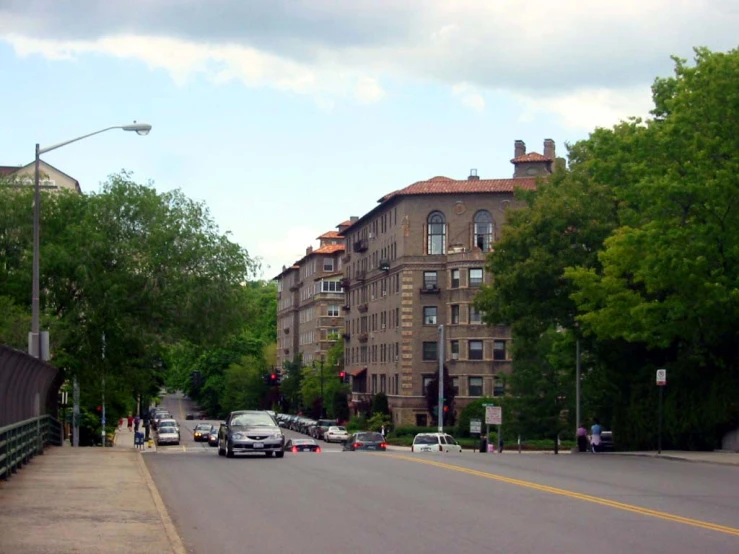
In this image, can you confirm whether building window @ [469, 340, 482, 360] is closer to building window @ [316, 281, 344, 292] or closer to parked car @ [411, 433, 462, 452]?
parked car @ [411, 433, 462, 452]

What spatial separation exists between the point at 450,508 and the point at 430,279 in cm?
7682

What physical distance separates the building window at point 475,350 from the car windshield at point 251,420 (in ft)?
186

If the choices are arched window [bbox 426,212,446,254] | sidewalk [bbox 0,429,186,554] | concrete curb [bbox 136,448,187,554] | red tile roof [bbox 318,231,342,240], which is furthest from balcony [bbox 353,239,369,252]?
concrete curb [bbox 136,448,187,554]

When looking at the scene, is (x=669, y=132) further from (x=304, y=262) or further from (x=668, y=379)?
(x=304, y=262)

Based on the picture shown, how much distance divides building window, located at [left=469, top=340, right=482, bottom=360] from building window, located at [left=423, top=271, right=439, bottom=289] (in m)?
6.60

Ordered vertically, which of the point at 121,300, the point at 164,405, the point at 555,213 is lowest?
the point at 164,405

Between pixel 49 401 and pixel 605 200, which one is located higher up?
pixel 605 200

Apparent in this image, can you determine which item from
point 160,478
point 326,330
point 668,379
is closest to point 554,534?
point 160,478

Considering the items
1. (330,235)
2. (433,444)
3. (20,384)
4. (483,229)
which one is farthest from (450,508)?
(330,235)

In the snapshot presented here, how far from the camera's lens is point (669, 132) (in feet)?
116

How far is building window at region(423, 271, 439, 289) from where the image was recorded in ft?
308

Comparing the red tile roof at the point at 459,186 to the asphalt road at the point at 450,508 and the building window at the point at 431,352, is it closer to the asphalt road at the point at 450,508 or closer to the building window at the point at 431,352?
the building window at the point at 431,352

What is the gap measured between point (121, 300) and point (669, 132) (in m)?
19.1

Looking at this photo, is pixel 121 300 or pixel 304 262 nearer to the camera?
pixel 121 300
